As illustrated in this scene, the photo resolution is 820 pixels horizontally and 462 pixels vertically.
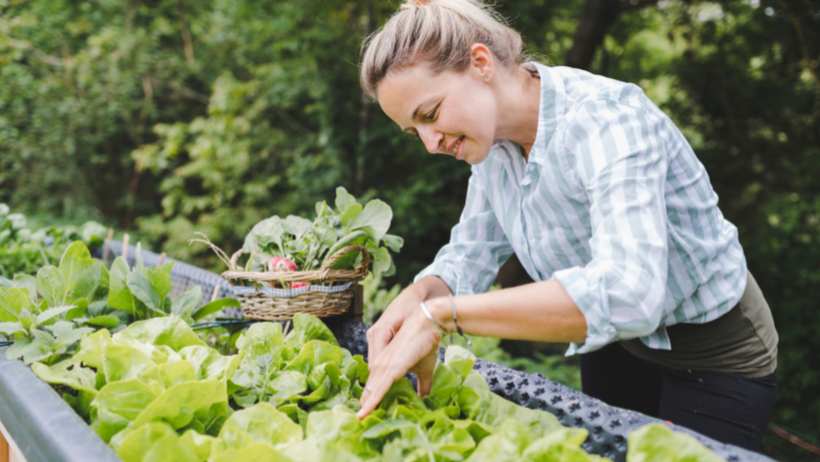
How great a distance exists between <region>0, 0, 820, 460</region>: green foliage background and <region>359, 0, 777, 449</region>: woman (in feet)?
12.1

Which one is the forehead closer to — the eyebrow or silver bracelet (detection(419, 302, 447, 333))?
the eyebrow

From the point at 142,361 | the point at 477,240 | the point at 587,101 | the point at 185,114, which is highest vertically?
the point at 587,101

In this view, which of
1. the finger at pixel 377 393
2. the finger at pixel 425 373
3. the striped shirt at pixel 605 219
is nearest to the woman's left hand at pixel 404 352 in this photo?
the finger at pixel 377 393

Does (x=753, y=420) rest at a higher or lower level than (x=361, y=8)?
lower

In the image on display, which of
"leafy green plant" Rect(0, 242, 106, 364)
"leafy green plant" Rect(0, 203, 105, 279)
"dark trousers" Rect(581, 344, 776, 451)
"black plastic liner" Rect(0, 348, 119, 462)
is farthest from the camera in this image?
"leafy green plant" Rect(0, 203, 105, 279)

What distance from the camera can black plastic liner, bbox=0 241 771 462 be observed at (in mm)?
992

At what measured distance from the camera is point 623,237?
3.29ft

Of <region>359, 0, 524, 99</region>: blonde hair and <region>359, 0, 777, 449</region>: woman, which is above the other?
<region>359, 0, 524, 99</region>: blonde hair

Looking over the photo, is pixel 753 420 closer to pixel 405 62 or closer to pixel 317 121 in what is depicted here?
pixel 405 62

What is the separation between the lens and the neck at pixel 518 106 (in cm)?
131

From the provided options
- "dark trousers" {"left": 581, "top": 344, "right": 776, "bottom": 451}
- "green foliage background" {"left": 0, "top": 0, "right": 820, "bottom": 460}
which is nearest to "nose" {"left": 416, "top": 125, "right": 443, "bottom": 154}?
"dark trousers" {"left": 581, "top": 344, "right": 776, "bottom": 451}

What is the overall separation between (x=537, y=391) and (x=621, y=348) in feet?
1.29

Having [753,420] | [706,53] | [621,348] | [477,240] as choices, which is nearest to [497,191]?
[477,240]

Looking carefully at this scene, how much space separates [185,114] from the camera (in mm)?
7324
